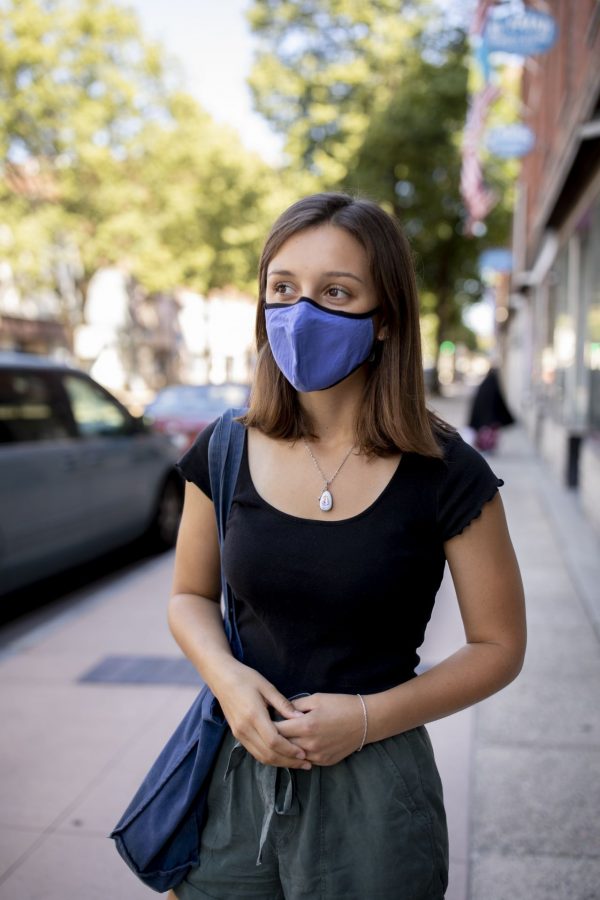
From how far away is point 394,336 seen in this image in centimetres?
169

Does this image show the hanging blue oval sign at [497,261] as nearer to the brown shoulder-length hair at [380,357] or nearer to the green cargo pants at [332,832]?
the brown shoulder-length hair at [380,357]

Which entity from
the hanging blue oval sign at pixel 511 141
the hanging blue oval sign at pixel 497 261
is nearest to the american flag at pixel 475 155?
the hanging blue oval sign at pixel 511 141

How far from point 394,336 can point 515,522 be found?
752 centimetres

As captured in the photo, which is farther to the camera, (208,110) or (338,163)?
(208,110)

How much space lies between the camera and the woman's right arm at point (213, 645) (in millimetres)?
1470

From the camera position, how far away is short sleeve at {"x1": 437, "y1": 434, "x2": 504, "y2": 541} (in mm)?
1529

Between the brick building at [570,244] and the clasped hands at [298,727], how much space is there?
608 cm

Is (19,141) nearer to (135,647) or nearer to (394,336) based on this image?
(135,647)

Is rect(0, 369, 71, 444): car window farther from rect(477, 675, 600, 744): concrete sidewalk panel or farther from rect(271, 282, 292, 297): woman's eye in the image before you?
rect(271, 282, 292, 297): woman's eye

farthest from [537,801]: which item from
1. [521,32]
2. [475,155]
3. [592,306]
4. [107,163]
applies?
[107,163]

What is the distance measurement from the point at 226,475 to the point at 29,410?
4749 mm

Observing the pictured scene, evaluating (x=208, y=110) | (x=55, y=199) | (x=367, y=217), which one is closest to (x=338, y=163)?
(x=208, y=110)

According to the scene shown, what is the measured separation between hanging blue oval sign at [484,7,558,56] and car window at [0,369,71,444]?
603 centimetres

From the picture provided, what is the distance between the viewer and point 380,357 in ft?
5.67
